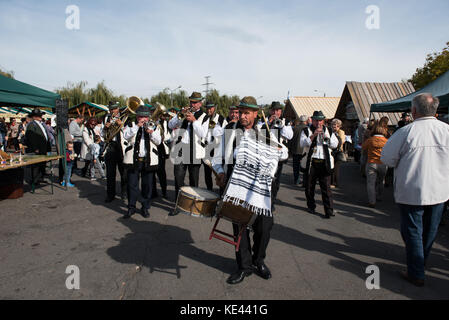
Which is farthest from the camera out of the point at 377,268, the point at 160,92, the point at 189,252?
the point at 160,92

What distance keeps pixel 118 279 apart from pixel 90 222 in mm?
2302

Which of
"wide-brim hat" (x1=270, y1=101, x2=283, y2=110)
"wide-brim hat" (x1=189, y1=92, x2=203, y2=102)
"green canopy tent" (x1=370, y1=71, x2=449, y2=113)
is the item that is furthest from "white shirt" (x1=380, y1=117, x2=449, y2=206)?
"green canopy tent" (x1=370, y1=71, x2=449, y2=113)

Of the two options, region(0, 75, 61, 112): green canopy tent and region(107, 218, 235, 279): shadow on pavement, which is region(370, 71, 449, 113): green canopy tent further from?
region(0, 75, 61, 112): green canopy tent

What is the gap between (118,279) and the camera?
3.32 meters

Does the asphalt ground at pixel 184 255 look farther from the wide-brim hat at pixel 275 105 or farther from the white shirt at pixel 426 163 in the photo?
the wide-brim hat at pixel 275 105

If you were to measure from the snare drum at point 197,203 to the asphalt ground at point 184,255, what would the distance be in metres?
0.80

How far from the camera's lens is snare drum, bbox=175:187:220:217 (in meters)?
3.22

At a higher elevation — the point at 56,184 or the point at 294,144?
the point at 294,144

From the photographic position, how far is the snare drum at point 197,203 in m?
3.22
